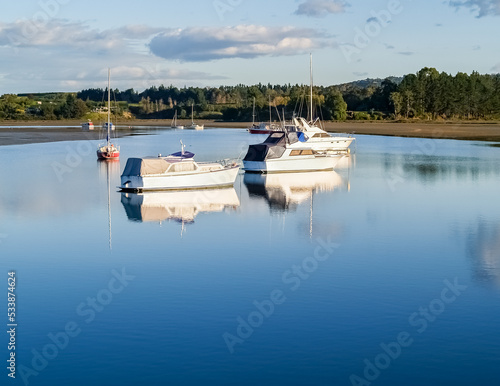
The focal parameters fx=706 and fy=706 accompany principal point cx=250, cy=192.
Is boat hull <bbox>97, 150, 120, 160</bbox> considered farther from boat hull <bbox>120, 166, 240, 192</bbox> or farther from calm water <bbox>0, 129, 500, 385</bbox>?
calm water <bbox>0, 129, 500, 385</bbox>

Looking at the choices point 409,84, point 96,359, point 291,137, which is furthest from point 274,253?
point 409,84

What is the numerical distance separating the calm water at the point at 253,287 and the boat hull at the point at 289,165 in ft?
39.3

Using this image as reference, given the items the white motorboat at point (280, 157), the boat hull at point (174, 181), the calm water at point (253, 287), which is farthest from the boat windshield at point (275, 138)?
→ the calm water at point (253, 287)

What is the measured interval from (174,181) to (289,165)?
571 inches

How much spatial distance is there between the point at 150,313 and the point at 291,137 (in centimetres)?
3707

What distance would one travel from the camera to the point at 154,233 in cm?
2919

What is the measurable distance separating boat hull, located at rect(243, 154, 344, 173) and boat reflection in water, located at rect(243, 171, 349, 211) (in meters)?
0.42

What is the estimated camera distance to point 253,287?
20.5m

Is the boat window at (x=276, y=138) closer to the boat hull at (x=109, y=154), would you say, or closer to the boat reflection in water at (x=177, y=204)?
the boat reflection in water at (x=177, y=204)

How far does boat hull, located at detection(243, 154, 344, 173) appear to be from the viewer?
173ft

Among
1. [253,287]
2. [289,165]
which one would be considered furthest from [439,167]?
[253,287]

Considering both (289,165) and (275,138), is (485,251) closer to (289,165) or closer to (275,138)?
(289,165)

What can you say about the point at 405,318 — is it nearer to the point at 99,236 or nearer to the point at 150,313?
the point at 150,313

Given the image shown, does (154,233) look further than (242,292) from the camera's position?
Yes
